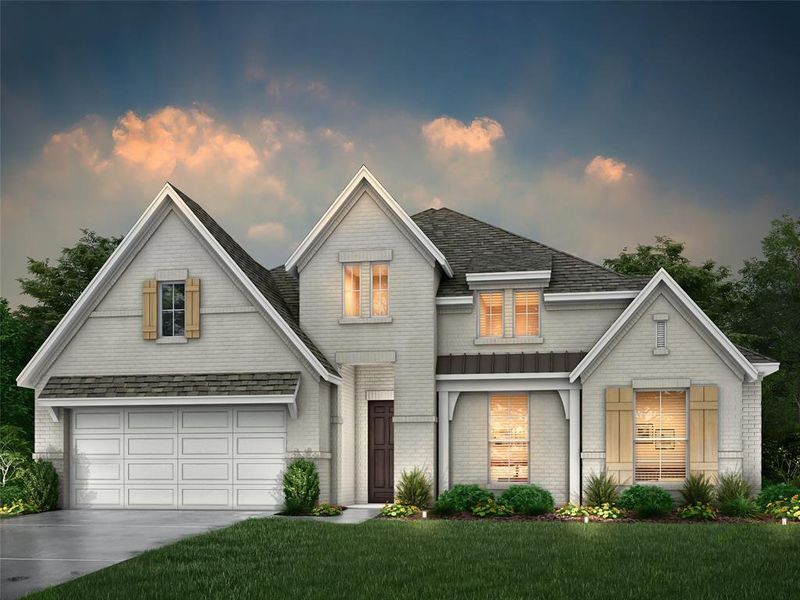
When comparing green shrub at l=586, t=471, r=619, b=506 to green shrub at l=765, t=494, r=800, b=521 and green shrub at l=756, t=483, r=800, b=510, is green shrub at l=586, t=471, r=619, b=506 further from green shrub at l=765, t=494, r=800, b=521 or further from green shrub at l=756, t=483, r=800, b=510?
green shrub at l=765, t=494, r=800, b=521

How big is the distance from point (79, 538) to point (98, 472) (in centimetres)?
595

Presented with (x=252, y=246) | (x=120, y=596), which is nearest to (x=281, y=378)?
(x=120, y=596)

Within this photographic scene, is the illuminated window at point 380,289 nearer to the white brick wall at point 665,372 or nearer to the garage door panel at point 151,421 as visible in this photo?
the white brick wall at point 665,372

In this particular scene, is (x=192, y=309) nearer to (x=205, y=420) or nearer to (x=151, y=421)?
(x=205, y=420)

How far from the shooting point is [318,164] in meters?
31.3

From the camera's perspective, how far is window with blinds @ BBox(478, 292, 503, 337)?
2319cm

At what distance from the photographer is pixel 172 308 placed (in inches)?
893

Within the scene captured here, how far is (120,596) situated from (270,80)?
2091 cm

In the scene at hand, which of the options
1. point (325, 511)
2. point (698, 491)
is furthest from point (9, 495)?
point (698, 491)

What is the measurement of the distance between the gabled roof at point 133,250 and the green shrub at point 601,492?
6397 millimetres

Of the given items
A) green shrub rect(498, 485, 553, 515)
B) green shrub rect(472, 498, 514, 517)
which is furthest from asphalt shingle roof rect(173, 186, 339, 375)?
green shrub rect(498, 485, 553, 515)

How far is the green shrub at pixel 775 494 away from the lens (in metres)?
19.7

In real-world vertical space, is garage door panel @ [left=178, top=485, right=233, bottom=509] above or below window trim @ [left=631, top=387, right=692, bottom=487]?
below

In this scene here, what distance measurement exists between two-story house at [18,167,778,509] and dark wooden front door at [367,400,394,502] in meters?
0.43
